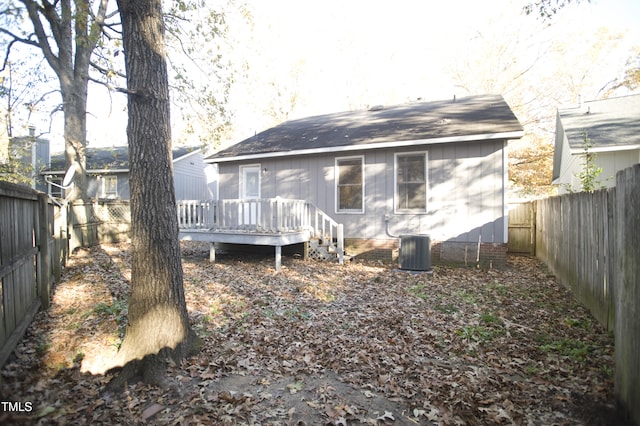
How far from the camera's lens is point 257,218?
971 centimetres

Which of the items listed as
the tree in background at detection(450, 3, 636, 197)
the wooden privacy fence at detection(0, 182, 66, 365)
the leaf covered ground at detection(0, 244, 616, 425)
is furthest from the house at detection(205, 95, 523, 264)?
the tree in background at detection(450, 3, 636, 197)

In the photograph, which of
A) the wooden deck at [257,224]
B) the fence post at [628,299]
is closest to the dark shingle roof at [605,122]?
the wooden deck at [257,224]

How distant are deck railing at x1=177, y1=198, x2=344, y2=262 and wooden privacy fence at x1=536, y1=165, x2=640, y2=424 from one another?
5.40 m

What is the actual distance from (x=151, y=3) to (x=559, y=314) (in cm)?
697

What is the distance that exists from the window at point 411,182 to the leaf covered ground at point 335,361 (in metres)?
3.76

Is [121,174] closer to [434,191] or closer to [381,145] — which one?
[381,145]

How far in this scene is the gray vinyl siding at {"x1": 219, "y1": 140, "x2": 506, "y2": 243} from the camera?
31.7 feet

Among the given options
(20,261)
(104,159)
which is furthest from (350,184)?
(104,159)

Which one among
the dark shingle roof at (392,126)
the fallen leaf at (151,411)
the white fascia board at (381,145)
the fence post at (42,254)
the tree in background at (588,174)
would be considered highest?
the dark shingle roof at (392,126)

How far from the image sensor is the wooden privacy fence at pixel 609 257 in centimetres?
264

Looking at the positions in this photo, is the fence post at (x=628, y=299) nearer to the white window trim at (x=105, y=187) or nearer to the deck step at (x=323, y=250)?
the deck step at (x=323, y=250)

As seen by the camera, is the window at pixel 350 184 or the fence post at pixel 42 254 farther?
the window at pixel 350 184

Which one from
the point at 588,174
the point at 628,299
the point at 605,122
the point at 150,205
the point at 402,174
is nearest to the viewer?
the point at 628,299

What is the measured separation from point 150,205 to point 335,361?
2711 millimetres
